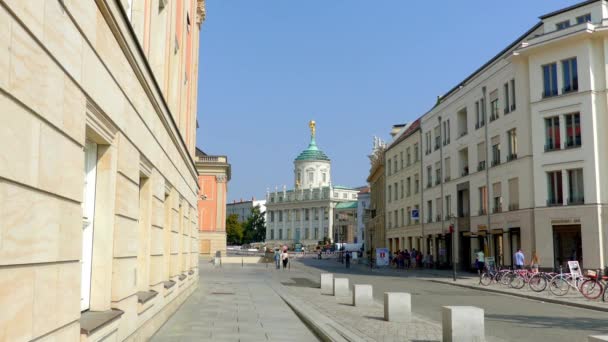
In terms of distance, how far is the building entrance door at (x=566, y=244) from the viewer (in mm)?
31641

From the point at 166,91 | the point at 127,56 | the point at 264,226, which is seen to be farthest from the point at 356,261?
the point at 264,226

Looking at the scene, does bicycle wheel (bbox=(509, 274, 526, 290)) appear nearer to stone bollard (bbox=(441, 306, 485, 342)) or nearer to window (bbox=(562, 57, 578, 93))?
window (bbox=(562, 57, 578, 93))

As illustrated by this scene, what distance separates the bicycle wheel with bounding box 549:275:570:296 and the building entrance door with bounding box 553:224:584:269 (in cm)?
959

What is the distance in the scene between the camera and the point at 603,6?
32.7 meters

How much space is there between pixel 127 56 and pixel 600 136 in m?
29.4

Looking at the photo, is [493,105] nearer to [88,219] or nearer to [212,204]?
[88,219]

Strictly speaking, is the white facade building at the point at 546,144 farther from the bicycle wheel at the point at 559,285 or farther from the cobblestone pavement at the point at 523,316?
the cobblestone pavement at the point at 523,316

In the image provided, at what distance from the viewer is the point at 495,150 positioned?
3825 centimetres

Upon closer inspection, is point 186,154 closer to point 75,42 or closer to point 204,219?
point 75,42

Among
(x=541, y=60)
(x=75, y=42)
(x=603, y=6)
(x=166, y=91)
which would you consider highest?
(x=603, y=6)

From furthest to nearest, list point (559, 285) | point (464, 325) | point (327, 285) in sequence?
point (327, 285), point (559, 285), point (464, 325)

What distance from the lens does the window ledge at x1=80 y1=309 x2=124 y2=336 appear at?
5.86 m

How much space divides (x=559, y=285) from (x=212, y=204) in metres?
56.5

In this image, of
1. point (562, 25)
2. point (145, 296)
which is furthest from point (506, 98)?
point (145, 296)
